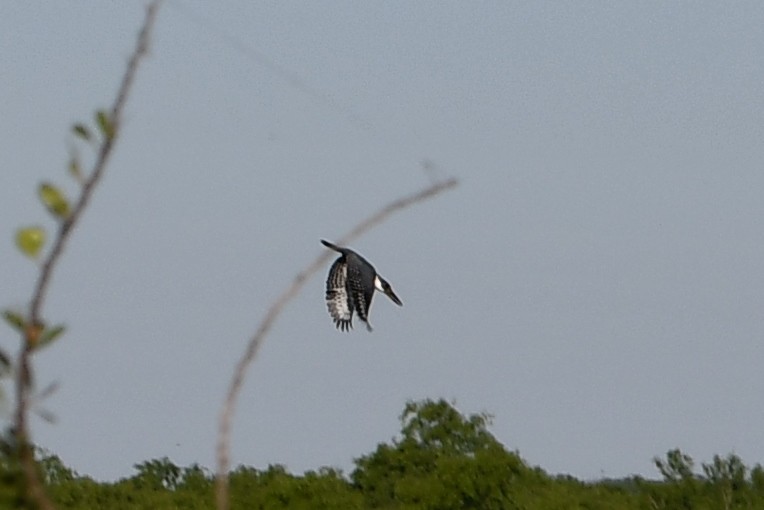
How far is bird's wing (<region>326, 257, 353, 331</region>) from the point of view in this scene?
18906 mm

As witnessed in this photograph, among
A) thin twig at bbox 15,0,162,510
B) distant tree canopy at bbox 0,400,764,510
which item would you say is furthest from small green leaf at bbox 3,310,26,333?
distant tree canopy at bbox 0,400,764,510

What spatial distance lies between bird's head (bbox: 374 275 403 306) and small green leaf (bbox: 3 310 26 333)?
16125 mm

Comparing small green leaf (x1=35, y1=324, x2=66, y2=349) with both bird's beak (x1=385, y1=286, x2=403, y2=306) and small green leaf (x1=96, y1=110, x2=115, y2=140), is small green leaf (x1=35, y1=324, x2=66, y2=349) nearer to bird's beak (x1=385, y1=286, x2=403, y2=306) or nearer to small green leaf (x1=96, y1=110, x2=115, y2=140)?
small green leaf (x1=96, y1=110, x2=115, y2=140)

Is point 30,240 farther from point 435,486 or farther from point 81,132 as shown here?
point 435,486

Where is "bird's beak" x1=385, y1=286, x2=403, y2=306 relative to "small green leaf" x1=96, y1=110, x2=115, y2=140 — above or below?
above

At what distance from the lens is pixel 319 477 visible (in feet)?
179

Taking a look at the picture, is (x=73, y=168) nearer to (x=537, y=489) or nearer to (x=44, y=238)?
(x=44, y=238)

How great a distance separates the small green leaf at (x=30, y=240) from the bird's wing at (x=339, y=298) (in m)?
15.9

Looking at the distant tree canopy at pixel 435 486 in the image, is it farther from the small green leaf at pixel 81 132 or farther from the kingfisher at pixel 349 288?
the small green leaf at pixel 81 132

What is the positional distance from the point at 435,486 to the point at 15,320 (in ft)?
167

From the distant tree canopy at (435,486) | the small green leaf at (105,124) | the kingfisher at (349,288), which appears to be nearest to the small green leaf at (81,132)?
the small green leaf at (105,124)

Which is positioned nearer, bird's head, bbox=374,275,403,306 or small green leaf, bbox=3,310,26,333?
small green leaf, bbox=3,310,26,333

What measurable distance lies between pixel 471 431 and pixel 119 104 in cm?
5460

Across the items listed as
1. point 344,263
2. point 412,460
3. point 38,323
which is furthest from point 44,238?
point 412,460
